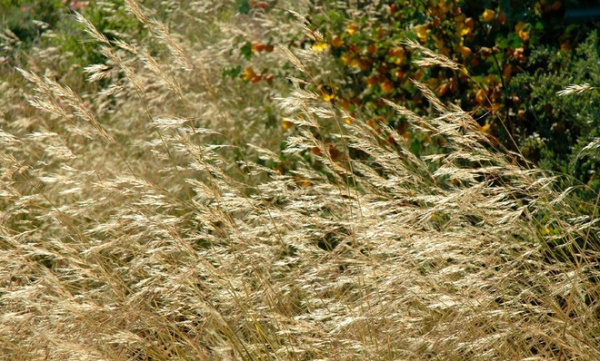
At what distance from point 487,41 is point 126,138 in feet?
7.14

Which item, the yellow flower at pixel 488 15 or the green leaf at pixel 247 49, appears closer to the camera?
the yellow flower at pixel 488 15

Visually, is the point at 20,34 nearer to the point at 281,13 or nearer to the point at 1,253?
the point at 281,13

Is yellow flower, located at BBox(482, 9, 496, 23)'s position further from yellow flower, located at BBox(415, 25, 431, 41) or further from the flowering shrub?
yellow flower, located at BBox(415, 25, 431, 41)

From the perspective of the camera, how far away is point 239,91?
5066 mm

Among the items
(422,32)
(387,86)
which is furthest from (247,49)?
(422,32)

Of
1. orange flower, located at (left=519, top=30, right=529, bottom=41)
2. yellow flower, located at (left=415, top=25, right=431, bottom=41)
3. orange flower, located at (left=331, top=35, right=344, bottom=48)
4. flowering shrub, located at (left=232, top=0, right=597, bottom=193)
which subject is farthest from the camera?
orange flower, located at (left=331, top=35, right=344, bottom=48)

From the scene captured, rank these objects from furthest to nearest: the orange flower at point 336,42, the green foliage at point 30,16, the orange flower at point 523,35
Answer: the green foliage at point 30,16 < the orange flower at point 336,42 < the orange flower at point 523,35

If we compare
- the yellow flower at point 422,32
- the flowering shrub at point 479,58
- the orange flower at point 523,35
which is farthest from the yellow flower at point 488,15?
the yellow flower at point 422,32

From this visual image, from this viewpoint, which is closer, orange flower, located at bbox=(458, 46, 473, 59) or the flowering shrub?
the flowering shrub

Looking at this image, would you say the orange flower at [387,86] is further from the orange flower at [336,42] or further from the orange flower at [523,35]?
the orange flower at [523,35]

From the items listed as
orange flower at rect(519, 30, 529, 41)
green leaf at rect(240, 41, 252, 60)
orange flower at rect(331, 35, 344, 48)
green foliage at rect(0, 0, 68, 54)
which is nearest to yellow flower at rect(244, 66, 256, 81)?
green leaf at rect(240, 41, 252, 60)

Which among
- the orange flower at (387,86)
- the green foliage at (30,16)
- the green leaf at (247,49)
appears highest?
the orange flower at (387,86)

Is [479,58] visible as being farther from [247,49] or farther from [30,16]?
[30,16]

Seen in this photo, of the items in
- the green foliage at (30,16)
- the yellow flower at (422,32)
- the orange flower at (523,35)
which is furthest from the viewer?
the green foliage at (30,16)
